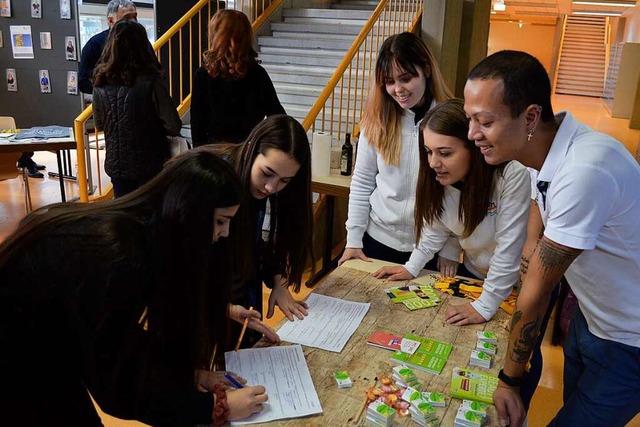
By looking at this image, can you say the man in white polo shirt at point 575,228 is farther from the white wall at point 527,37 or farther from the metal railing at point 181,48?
the white wall at point 527,37

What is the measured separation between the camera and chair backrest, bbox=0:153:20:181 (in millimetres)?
4805

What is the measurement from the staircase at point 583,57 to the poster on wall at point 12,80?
18023 millimetres

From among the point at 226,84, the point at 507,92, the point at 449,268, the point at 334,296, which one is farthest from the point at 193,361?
the point at 226,84

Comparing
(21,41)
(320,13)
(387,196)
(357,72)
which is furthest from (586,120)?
(387,196)

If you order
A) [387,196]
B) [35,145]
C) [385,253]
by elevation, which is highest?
[387,196]

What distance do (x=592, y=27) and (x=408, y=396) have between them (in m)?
23.8

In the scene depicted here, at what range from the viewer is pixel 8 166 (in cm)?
484

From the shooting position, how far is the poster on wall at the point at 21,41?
731cm

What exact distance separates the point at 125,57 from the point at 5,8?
5.41 metres

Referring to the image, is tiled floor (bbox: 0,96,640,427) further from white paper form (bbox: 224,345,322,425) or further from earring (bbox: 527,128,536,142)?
earring (bbox: 527,128,536,142)

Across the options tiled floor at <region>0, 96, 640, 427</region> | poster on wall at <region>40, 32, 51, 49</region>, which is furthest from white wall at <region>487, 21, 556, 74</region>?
poster on wall at <region>40, 32, 51, 49</region>

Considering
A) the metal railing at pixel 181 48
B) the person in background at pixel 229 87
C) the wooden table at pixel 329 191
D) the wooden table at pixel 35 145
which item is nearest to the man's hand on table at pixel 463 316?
the wooden table at pixel 329 191

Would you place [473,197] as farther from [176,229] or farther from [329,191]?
[329,191]

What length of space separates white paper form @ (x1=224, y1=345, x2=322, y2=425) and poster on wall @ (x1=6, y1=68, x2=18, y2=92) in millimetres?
7683
